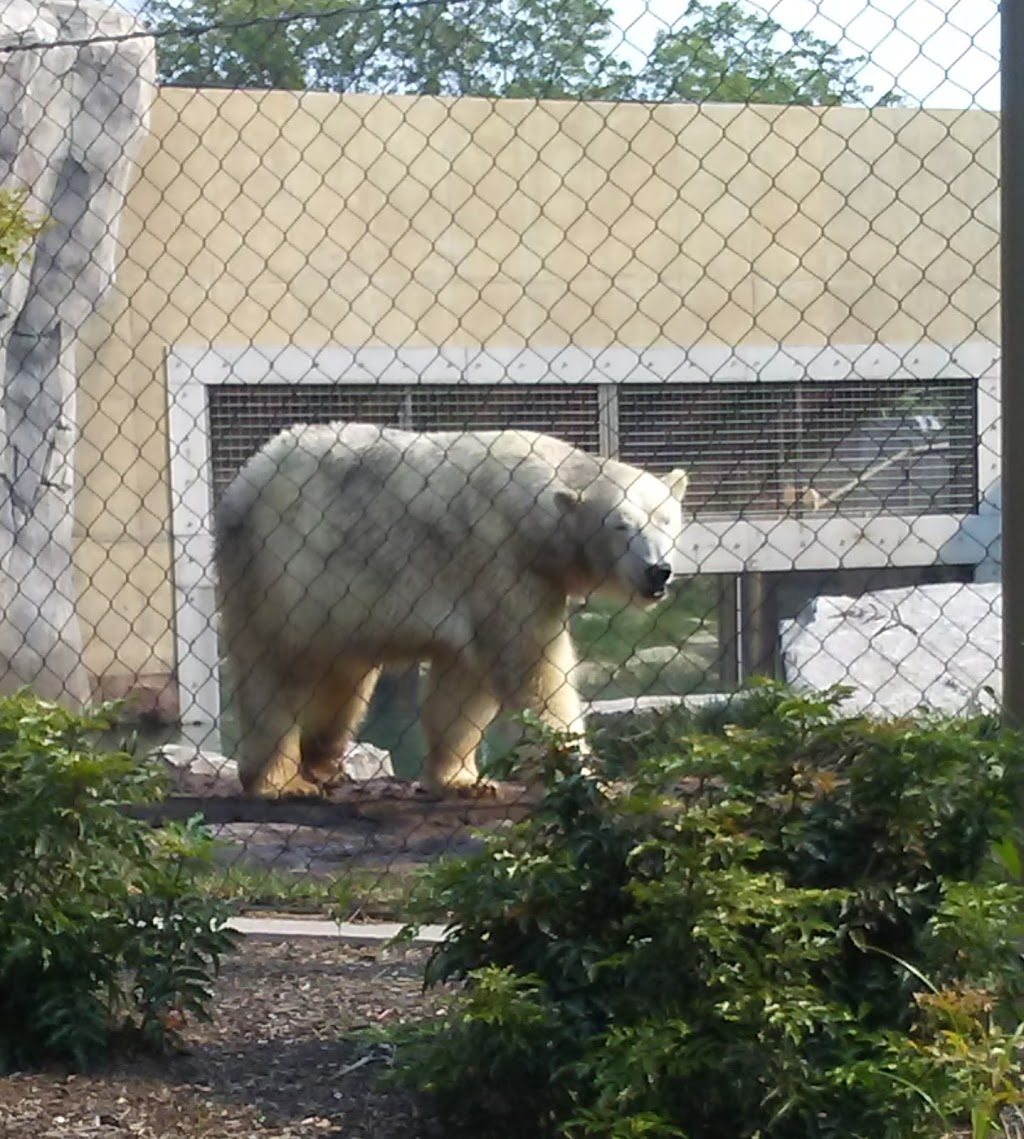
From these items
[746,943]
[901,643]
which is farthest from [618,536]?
[746,943]

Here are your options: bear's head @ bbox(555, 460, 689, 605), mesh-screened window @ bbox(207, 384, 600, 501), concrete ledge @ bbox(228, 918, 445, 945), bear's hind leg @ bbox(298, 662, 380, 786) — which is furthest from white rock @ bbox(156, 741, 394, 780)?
concrete ledge @ bbox(228, 918, 445, 945)

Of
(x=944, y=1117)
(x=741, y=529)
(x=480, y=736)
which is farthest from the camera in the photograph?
(x=741, y=529)

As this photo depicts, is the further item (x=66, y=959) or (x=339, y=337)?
(x=339, y=337)

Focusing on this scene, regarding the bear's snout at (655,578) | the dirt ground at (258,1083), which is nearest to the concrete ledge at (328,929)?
the dirt ground at (258,1083)

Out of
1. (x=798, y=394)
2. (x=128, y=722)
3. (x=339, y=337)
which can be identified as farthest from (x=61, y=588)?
(x=798, y=394)

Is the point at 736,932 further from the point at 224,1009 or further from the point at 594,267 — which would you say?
the point at 594,267

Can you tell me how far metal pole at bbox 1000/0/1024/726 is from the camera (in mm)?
2186

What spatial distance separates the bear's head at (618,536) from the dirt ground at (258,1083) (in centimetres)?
272

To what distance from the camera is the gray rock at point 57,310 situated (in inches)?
313

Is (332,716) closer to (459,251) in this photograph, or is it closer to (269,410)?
(269,410)

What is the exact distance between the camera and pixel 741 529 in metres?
8.77

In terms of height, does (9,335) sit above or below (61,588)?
above

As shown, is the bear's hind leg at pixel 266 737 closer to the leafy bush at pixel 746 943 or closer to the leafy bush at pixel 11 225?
the leafy bush at pixel 11 225

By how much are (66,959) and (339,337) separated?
7.19 m
